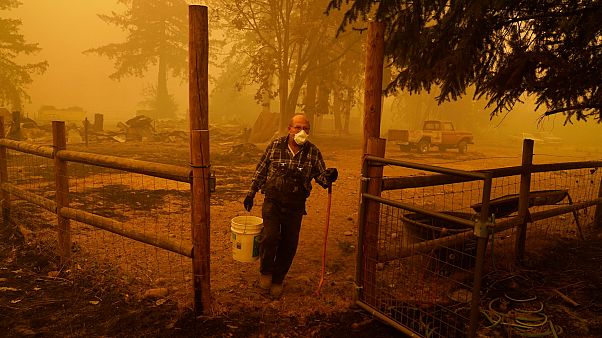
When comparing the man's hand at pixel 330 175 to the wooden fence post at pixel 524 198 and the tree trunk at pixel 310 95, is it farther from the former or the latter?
the tree trunk at pixel 310 95

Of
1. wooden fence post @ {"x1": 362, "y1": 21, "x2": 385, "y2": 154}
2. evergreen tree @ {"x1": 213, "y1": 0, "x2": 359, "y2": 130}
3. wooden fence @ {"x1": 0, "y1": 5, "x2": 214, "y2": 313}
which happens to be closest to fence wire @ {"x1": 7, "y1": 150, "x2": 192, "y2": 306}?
wooden fence @ {"x1": 0, "y1": 5, "x2": 214, "y2": 313}

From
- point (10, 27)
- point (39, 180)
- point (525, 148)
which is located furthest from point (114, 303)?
point (10, 27)

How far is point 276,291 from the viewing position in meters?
4.41

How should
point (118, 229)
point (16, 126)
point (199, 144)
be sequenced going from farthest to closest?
point (16, 126), point (118, 229), point (199, 144)

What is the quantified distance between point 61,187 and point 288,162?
2.75m

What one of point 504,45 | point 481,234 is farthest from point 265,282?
point 504,45

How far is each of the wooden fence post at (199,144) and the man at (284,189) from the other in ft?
2.36

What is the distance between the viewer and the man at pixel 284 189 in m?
4.26

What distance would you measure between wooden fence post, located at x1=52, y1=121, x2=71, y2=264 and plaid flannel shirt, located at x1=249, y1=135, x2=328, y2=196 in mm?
2316

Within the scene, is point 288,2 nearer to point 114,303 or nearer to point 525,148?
point 525,148

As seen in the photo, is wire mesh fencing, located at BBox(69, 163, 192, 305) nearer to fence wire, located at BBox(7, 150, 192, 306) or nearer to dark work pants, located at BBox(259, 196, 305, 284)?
fence wire, located at BBox(7, 150, 192, 306)

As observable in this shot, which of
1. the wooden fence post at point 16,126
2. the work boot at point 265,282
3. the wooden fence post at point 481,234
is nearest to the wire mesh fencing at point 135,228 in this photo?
the work boot at point 265,282

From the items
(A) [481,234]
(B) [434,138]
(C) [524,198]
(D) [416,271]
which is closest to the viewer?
(A) [481,234]

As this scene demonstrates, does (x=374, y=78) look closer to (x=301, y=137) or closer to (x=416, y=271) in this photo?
(x=301, y=137)
